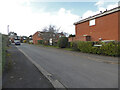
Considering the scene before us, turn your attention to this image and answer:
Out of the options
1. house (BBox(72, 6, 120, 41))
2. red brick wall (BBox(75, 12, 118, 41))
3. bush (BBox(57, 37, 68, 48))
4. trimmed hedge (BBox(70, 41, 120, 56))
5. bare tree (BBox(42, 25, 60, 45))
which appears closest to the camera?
trimmed hedge (BBox(70, 41, 120, 56))

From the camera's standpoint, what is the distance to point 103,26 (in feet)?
47.3

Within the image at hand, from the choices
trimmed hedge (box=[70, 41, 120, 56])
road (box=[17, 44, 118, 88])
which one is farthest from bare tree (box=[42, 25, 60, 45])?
road (box=[17, 44, 118, 88])

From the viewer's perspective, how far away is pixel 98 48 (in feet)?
34.0

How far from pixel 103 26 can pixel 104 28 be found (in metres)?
0.39

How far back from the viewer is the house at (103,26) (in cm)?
1262

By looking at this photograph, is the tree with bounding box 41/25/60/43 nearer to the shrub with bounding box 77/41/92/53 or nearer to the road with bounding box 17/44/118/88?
the shrub with bounding box 77/41/92/53

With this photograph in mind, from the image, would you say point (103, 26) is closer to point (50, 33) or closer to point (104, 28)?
point (104, 28)

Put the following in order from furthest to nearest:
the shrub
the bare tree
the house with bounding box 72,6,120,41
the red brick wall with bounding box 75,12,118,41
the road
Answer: the bare tree, the red brick wall with bounding box 75,12,118,41, the house with bounding box 72,6,120,41, the shrub, the road

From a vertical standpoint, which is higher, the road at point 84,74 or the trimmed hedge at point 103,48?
the trimmed hedge at point 103,48

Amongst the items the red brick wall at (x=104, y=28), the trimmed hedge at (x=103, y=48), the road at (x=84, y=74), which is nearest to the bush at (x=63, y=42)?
the red brick wall at (x=104, y=28)

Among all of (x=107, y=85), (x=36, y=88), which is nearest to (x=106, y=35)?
(x=107, y=85)

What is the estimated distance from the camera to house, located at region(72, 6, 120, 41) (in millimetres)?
12625

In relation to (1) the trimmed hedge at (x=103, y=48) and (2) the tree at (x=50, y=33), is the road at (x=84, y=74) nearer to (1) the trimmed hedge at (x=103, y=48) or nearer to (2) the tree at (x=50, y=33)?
(1) the trimmed hedge at (x=103, y=48)

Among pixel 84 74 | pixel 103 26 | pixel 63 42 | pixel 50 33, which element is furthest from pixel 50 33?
pixel 84 74
